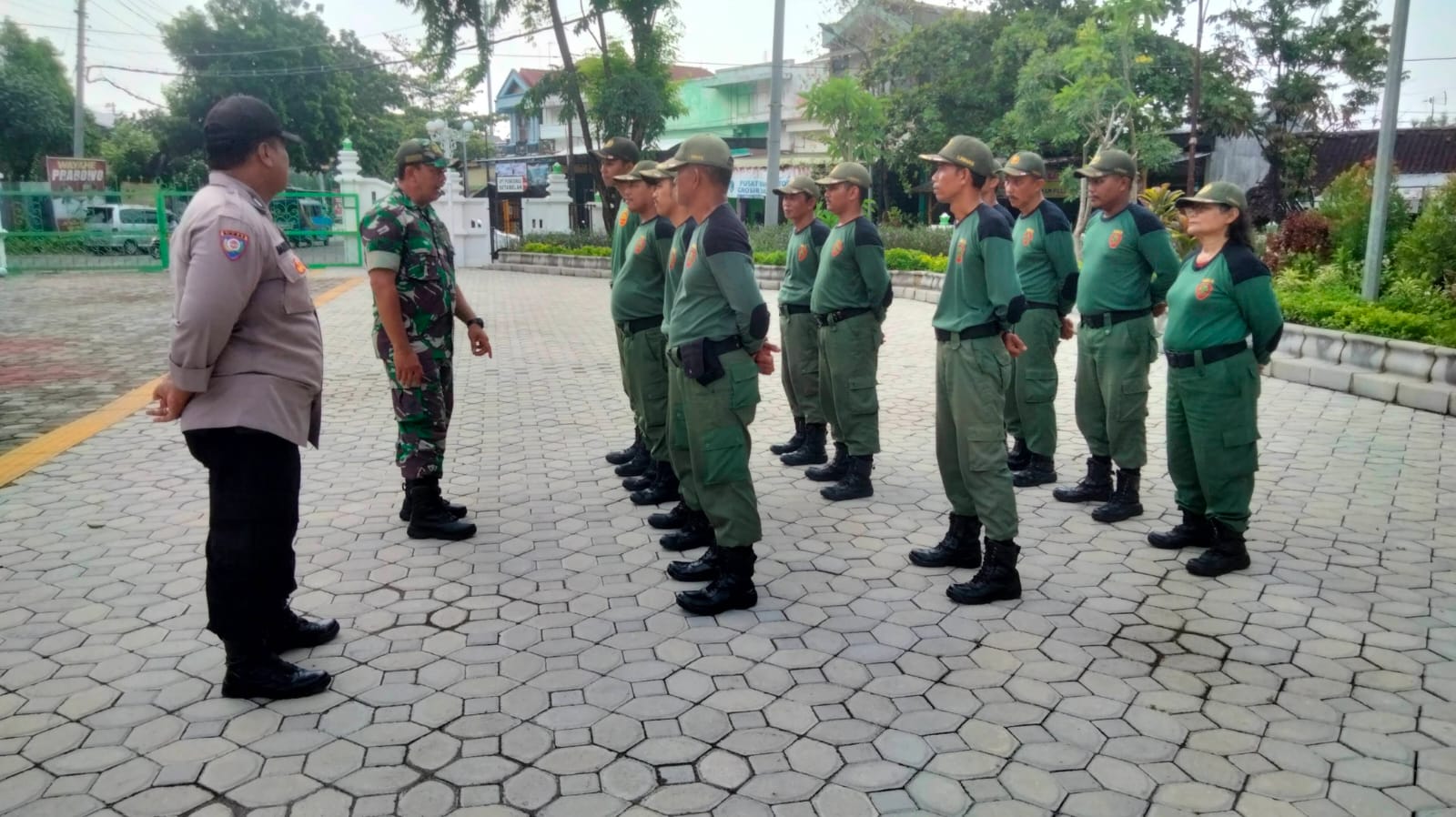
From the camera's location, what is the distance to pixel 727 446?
3771mm

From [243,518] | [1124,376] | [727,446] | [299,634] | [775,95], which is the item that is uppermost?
[775,95]

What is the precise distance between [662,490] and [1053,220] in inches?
105

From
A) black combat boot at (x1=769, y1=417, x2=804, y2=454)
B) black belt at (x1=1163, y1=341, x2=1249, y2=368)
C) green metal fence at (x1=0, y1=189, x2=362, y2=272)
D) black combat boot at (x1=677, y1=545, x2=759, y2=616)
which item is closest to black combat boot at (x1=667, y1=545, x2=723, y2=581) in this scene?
black combat boot at (x1=677, y1=545, x2=759, y2=616)

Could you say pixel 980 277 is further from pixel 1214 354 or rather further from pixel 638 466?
pixel 638 466

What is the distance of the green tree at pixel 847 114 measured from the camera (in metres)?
25.4

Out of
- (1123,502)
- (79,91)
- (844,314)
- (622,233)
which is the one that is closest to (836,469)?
(844,314)

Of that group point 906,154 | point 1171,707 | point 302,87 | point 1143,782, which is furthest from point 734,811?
point 302,87

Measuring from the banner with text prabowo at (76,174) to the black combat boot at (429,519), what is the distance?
83.8 feet

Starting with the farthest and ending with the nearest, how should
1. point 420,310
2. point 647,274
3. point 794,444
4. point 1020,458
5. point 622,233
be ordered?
point 794,444
point 1020,458
point 622,233
point 647,274
point 420,310

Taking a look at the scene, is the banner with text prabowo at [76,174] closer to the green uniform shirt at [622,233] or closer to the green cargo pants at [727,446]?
the green uniform shirt at [622,233]

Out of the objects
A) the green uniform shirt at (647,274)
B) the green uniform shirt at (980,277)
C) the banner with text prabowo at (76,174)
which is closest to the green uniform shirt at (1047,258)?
the green uniform shirt at (980,277)

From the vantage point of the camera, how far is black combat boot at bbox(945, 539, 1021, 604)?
12.8ft

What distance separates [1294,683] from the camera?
3.24m

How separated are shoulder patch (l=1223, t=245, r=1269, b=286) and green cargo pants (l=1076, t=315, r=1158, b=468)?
2.41ft
